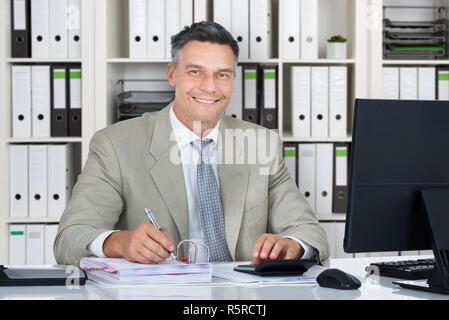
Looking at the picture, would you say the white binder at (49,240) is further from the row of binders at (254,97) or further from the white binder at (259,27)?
the white binder at (259,27)

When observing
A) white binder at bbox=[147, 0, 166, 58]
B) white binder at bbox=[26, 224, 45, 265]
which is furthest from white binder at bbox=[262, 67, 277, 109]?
white binder at bbox=[26, 224, 45, 265]

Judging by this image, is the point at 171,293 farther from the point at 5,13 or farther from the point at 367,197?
the point at 5,13

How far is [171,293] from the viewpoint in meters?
1.30

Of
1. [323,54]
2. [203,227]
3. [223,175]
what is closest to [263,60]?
[323,54]

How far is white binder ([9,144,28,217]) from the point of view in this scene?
2957 mm

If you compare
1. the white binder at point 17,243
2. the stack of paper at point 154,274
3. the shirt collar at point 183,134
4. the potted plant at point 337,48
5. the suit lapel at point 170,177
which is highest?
the potted plant at point 337,48

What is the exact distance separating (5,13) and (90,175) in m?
1.29

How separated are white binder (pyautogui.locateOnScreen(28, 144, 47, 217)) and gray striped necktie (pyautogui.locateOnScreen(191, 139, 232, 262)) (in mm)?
1104

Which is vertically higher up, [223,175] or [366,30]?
[366,30]

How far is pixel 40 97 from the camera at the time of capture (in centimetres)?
296

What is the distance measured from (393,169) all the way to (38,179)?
201 centimetres

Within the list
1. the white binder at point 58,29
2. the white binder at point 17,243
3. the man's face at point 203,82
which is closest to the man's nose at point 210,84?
the man's face at point 203,82

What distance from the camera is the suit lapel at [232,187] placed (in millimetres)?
2082

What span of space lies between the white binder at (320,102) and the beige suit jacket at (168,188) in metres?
0.82
